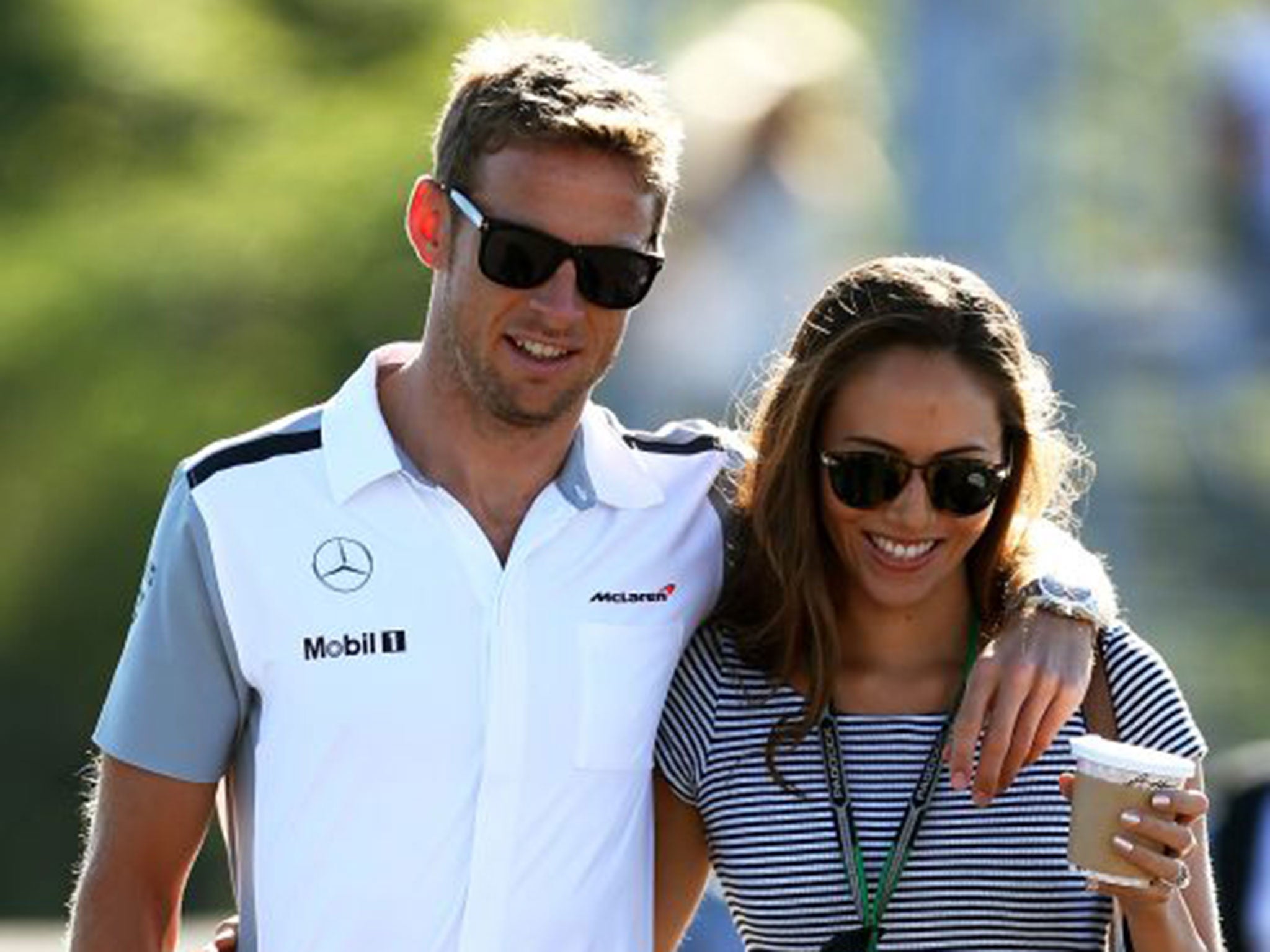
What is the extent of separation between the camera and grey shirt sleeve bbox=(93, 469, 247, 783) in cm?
440

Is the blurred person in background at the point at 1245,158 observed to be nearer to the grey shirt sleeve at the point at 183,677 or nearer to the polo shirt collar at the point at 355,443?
the polo shirt collar at the point at 355,443

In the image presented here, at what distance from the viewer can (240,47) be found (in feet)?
53.0

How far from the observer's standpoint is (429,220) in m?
4.65

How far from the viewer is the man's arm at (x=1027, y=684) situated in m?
4.36

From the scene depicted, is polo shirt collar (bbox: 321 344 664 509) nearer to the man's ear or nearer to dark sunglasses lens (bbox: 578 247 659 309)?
the man's ear

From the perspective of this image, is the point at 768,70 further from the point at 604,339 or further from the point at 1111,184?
the point at 604,339

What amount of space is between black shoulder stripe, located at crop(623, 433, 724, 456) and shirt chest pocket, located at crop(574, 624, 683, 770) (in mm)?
311

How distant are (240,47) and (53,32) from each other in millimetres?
959

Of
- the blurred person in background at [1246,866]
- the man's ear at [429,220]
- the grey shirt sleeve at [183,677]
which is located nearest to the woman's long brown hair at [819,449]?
the man's ear at [429,220]

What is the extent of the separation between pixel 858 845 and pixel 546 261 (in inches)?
36.1

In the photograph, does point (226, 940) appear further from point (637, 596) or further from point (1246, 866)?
point (1246, 866)

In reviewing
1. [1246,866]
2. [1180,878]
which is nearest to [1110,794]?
[1180,878]

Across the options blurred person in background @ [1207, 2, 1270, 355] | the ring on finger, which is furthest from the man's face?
blurred person in background @ [1207, 2, 1270, 355]

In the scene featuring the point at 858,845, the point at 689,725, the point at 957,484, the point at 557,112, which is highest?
the point at 557,112
